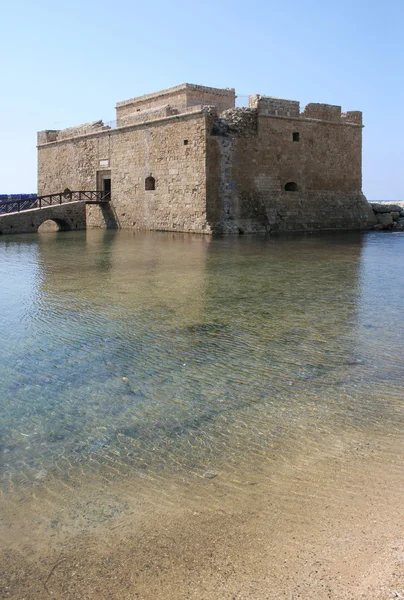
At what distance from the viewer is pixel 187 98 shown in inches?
803

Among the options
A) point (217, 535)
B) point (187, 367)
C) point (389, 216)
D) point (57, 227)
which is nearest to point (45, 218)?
point (57, 227)

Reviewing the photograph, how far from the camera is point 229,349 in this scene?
5.00 meters

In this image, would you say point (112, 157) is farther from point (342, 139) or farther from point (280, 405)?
point (280, 405)

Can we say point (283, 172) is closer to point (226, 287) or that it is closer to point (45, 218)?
point (45, 218)

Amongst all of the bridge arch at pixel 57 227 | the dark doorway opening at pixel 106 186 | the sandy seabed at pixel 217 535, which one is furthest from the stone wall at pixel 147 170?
the sandy seabed at pixel 217 535

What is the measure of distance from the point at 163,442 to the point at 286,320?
124 inches

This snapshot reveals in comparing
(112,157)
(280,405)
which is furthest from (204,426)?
(112,157)

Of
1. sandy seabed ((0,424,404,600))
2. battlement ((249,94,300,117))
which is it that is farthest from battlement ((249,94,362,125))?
sandy seabed ((0,424,404,600))

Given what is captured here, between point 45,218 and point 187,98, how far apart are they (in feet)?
23.1

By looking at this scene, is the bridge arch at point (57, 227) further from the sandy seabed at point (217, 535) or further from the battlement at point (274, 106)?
the sandy seabed at point (217, 535)

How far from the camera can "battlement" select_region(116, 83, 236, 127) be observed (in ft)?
67.1

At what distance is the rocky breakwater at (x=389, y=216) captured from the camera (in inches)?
887

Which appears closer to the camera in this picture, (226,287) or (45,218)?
(226,287)

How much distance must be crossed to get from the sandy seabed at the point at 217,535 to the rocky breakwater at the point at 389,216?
2103 cm
